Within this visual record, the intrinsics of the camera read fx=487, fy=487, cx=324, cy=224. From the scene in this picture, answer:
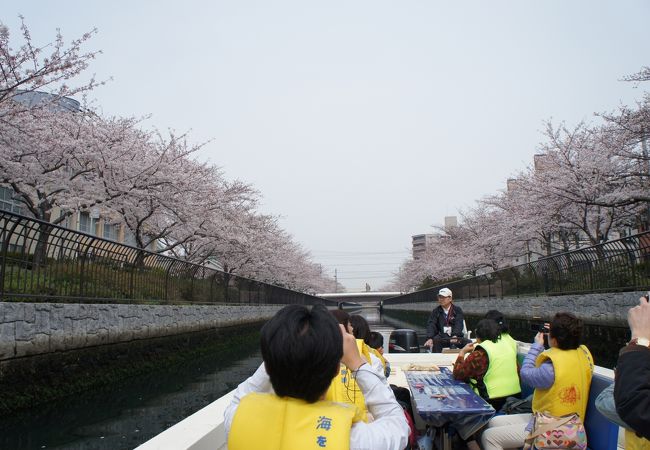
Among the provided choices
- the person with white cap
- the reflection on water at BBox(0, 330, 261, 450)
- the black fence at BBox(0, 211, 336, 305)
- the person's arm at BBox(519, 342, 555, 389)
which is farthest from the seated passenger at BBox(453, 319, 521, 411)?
the black fence at BBox(0, 211, 336, 305)

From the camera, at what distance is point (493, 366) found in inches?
161

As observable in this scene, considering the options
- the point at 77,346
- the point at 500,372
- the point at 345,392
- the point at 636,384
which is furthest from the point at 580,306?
the point at 636,384

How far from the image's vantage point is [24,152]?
1176cm

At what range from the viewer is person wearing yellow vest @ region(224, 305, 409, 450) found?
59.4 inches

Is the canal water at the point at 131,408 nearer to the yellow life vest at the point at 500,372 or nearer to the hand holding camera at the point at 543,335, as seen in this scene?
the yellow life vest at the point at 500,372

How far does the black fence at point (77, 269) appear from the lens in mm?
7020

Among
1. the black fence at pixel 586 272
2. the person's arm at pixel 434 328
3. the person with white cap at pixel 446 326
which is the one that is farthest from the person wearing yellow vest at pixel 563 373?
the black fence at pixel 586 272

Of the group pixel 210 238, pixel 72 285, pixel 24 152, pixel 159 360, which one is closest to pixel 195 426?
pixel 72 285

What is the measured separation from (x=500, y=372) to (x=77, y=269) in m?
7.58

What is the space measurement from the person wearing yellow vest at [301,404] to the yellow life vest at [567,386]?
69.2 inches

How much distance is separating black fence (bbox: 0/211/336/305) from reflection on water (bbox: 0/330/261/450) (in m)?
1.70

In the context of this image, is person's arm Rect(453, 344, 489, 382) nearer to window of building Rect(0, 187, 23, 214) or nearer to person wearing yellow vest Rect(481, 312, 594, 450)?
person wearing yellow vest Rect(481, 312, 594, 450)

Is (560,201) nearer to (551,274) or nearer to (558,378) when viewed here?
(551,274)

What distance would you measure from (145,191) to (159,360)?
535cm
